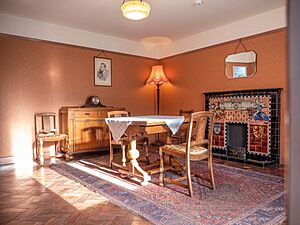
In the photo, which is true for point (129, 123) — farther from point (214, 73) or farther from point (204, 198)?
point (214, 73)

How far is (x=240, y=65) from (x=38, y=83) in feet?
12.3

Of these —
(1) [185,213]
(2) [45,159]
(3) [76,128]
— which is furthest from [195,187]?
(2) [45,159]

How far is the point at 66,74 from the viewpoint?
4.39 m

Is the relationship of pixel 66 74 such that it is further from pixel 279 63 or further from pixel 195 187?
pixel 279 63

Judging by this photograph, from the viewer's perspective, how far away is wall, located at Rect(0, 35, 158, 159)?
3781 millimetres

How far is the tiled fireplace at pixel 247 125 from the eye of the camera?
11.6 ft

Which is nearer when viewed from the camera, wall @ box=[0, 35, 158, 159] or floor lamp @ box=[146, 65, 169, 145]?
wall @ box=[0, 35, 158, 159]

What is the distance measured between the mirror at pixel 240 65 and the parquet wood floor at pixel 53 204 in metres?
1.89

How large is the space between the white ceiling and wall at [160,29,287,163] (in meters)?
0.50

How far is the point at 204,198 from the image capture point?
2.17 m

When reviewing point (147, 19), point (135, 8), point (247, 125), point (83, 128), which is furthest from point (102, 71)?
point (247, 125)

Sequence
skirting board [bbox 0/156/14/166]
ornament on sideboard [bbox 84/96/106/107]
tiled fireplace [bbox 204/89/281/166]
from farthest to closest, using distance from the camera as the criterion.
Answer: ornament on sideboard [bbox 84/96/106/107] → skirting board [bbox 0/156/14/166] → tiled fireplace [bbox 204/89/281/166]

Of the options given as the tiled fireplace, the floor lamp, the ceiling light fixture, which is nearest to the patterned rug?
the tiled fireplace

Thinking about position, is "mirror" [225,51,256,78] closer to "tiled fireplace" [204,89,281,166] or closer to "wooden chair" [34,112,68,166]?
"tiled fireplace" [204,89,281,166]
